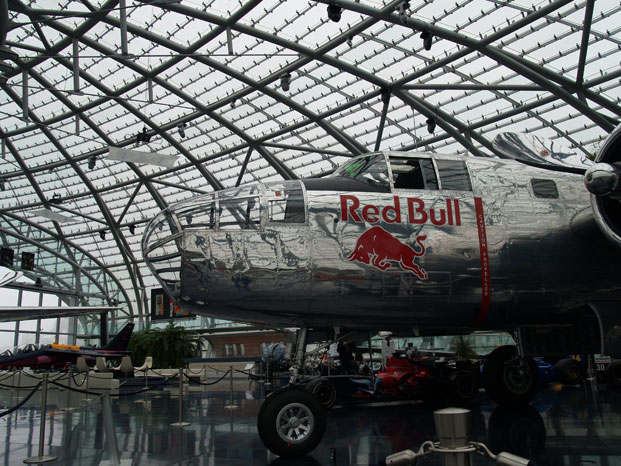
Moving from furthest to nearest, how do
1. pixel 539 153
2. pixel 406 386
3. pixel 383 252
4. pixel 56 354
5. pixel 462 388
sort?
pixel 56 354
pixel 406 386
pixel 462 388
pixel 539 153
pixel 383 252

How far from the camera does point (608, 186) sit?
20.2 ft

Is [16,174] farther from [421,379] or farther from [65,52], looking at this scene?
[421,379]

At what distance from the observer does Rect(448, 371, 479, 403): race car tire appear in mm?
12453

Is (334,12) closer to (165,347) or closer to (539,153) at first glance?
(539,153)

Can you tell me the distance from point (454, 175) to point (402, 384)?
266 inches

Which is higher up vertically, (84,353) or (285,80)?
(285,80)

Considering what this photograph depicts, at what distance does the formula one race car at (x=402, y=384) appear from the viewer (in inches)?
484

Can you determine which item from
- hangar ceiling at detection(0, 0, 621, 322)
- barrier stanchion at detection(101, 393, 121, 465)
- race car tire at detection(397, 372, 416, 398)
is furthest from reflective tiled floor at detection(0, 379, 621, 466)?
hangar ceiling at detection(0, 0, 621, 322)

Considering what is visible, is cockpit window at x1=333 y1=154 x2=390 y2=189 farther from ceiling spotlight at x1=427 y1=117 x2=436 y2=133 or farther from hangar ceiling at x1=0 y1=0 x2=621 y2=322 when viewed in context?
ceiling spotlight at x1=427 y1=117 x2=436 y2=133

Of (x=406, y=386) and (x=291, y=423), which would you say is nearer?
(x=291, y=423)

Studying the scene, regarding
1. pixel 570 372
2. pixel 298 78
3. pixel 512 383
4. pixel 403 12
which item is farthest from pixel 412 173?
pixel 298 78

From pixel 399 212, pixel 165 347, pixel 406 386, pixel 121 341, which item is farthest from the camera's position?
pixel 165 347

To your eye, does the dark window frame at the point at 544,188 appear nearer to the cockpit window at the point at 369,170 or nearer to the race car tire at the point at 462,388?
the cockpit window at the point at 369,170

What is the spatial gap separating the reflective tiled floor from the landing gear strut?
0.23 metres
